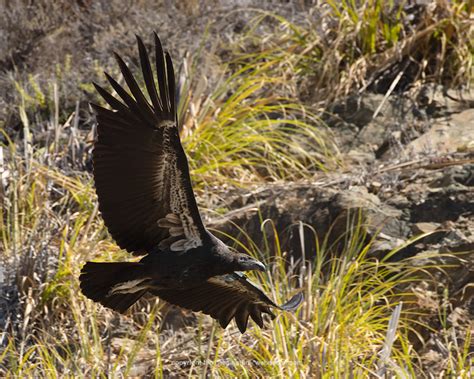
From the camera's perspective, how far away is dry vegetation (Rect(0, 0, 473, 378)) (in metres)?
5.20

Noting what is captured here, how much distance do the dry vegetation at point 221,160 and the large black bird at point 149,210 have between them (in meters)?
0.48

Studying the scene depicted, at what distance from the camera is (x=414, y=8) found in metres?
8.00

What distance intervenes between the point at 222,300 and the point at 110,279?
652 millimetres

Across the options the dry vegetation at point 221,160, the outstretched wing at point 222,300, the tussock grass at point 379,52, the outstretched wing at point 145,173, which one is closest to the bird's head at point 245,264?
the outstretched wing at point 145,173

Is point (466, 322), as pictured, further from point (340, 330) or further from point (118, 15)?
point (118, 15)

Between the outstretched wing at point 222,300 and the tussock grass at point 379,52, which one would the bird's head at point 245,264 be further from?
the tussock grass at point 379,52

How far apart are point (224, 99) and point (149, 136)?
3.78 m

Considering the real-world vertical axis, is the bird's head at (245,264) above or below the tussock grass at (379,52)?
below

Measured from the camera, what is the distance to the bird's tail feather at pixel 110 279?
4352 millimetres

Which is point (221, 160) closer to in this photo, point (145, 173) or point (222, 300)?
point (222, 300)

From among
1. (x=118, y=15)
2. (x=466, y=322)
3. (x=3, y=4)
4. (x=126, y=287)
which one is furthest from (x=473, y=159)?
(x=3, y=4)

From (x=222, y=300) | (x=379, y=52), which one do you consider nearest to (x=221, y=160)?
(x=379, y=52)

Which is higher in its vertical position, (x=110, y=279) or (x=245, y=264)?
(x=110, y=279)

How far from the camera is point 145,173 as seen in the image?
4.27 meters
